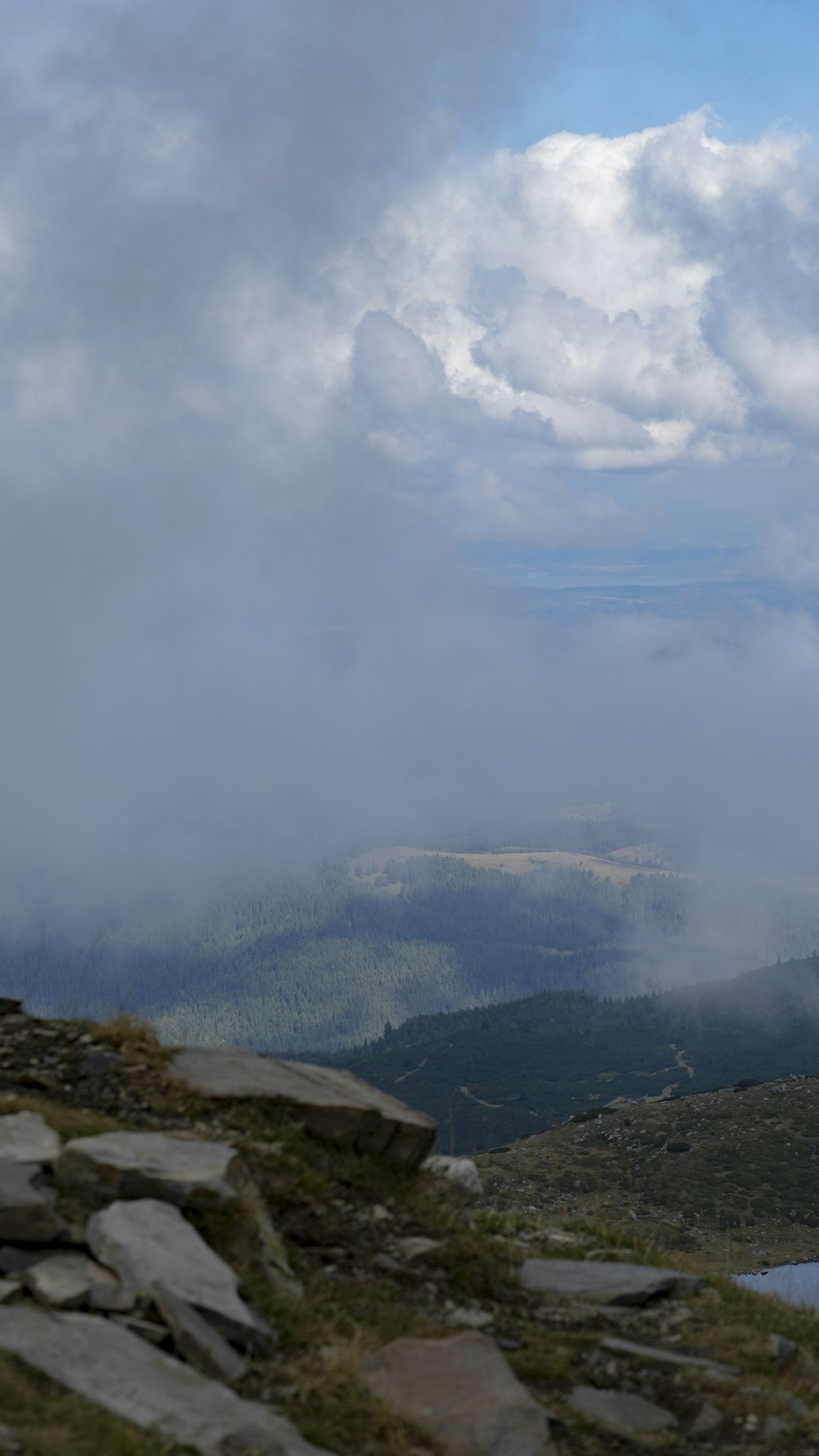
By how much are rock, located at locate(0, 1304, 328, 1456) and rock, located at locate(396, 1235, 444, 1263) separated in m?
3.74

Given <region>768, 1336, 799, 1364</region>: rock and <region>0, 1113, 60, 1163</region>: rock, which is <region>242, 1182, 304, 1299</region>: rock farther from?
<region>768, 1336, 799, 1364</region>: rock

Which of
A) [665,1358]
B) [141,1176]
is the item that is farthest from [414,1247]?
[141,1176]

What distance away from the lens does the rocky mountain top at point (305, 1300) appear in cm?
948

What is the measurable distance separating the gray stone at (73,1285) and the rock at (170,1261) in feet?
0.46

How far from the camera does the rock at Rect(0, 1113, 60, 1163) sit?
1205 cm

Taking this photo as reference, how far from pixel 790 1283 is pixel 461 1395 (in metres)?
13.7

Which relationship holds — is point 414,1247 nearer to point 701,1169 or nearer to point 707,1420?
point 707,1420

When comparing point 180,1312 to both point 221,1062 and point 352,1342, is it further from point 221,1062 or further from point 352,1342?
point 221,1062

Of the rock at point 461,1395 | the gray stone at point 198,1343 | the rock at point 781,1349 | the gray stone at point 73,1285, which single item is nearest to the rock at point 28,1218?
the gray stone at point 73,1285


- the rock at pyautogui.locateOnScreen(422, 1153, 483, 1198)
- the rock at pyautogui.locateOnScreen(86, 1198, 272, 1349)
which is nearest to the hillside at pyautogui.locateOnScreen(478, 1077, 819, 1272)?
the rock at pyautogui.locateOnScreen(422, 1153, 483, 1198)

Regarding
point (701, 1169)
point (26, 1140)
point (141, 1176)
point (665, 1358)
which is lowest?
point (701, 1169)

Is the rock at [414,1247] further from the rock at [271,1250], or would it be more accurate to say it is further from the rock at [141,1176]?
the rock at [141,1176]

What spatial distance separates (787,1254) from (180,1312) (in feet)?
221

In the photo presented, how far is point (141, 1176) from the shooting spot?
11.8m
